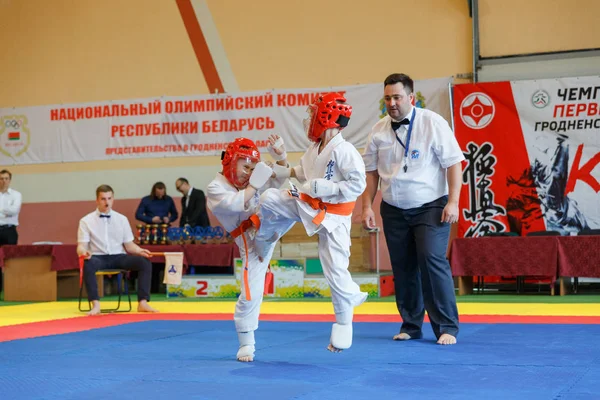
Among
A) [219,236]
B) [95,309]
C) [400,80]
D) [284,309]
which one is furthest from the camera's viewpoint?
[219,236]

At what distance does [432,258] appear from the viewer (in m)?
5.00

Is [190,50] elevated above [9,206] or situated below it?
above

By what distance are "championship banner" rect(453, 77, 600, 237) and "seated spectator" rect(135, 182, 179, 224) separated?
166 inches

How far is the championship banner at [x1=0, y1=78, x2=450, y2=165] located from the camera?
11727mm

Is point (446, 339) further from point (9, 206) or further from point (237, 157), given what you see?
point (9, 206)

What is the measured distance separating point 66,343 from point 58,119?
857 cm

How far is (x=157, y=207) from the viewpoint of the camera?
12047mm

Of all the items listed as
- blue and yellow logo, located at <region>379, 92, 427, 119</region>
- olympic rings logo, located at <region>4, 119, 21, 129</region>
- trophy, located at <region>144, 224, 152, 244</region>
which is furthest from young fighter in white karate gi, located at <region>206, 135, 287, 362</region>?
olympic rings logo, located at <region>4, 119, 21, 129</region>

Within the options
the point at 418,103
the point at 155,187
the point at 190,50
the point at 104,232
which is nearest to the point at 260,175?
the point at 104,232

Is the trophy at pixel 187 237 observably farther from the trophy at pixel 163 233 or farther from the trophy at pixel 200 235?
the trophy at pixel 163 233

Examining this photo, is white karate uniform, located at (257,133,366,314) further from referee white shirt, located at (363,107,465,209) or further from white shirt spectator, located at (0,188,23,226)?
white shirt spectator, located at (0,188,23,226)

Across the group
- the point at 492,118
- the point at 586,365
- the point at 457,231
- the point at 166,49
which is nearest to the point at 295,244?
the point at 457,231

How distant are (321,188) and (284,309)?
4.36m

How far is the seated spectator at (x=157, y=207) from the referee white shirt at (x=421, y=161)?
718 cm
